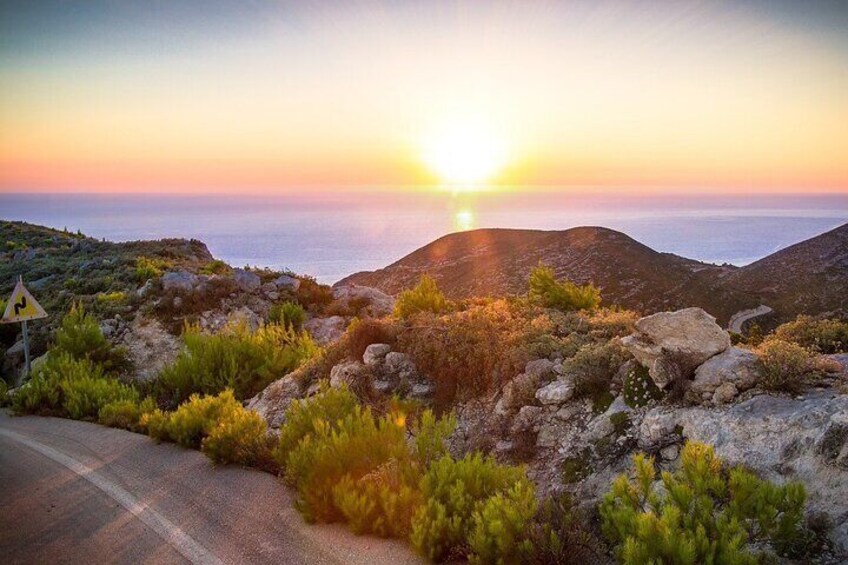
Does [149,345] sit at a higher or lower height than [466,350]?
lower

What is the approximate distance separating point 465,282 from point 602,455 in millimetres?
25079

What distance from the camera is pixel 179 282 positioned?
63.0 feet

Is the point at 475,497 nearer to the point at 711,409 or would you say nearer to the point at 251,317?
the point at 711,409

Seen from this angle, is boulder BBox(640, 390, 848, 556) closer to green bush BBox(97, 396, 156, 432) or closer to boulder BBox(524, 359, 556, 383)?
boulder BBox(524, 359, 556, 383)

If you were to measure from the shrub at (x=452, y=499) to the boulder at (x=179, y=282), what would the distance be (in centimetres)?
1553

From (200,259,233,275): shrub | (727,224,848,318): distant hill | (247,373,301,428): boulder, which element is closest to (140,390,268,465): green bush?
(247,373,301,428): boulder

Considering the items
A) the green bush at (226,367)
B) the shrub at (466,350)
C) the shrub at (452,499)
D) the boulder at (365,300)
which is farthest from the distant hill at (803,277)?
the shrub at (452,499)

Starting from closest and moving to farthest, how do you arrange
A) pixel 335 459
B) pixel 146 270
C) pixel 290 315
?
pixel 335 459 < pixel 290 315 < pixel 146 270

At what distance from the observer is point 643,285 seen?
87.8 ft

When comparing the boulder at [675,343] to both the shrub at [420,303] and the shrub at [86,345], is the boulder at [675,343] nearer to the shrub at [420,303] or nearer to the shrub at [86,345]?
the shrub at [420,303]

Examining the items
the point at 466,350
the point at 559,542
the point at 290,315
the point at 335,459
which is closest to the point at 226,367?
the point at 466,350

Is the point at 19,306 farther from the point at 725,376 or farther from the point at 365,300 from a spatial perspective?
the point at 725,376

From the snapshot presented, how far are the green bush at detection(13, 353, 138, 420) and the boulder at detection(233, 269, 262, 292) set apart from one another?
8313mm

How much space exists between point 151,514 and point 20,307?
997cm
